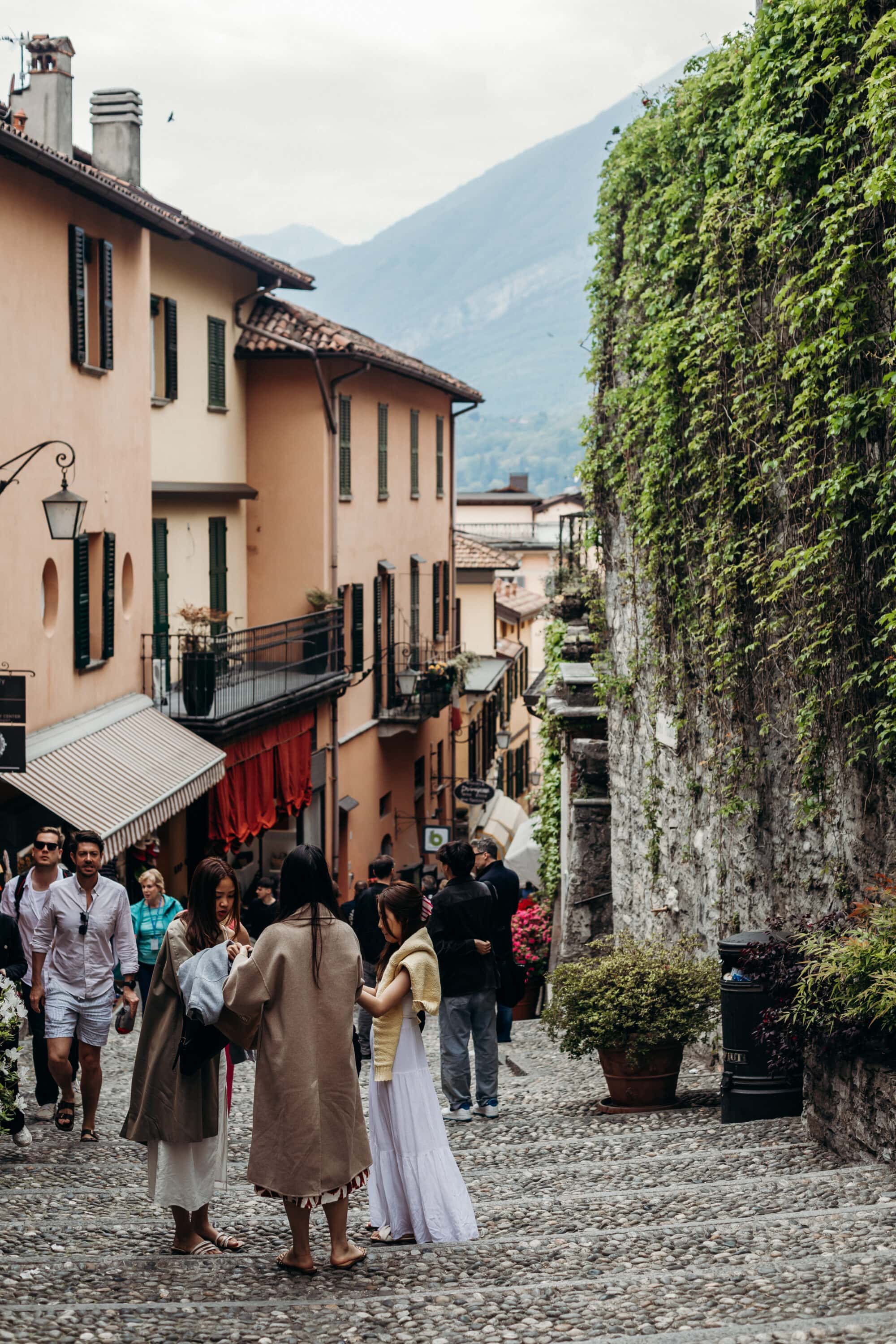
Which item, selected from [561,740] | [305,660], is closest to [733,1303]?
[561,740]

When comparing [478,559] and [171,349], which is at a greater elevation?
[171,349]

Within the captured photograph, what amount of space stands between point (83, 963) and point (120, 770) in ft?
A: 22.5

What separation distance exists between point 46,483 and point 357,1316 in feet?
37.3

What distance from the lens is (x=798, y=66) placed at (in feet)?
25.8

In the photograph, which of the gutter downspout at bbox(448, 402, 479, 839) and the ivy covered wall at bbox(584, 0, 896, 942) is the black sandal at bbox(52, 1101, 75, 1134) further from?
the gutter downspout at bbox(448, 402, 479, 839)

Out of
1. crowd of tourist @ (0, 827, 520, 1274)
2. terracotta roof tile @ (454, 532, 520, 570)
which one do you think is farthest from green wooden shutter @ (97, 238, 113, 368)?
terracotta roof tile @ (454, 532, 520, 570)

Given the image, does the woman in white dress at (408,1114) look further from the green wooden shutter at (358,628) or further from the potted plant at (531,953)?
the green wooden shutter at (358,628)

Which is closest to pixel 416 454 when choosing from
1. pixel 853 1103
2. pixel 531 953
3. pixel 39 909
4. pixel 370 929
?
pixel 531 953

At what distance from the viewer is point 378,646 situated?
100 feet

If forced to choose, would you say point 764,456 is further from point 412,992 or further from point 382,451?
point 382,451

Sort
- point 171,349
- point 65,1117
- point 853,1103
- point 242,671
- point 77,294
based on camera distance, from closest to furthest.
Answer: point 853,1103 → point 65,1117 → point 77,294 → point 171,349 → point 242,671

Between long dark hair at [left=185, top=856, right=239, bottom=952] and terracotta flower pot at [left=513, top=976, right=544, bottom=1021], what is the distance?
10.5 m

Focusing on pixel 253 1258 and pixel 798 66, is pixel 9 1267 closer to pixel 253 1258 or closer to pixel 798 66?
pixel 253 1258

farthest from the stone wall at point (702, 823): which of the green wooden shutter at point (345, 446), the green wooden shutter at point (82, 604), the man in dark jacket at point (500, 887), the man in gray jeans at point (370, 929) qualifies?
the green wooden shutter at point (345, 446)
